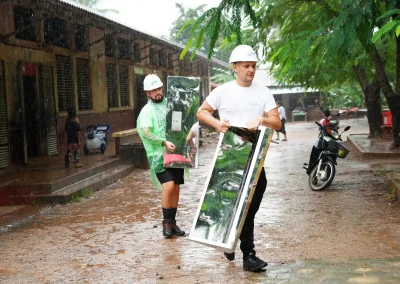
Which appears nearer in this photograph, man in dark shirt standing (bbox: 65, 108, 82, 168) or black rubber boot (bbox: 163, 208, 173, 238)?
black rubber boot (bbox: 163, 208, 173, 238)

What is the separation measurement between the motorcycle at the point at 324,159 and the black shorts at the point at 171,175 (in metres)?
3.81

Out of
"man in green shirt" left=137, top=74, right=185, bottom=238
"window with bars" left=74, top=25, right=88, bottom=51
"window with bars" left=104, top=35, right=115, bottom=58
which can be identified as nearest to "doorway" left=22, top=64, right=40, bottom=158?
"window with bars" left=74, top=25, right=88, bottom=51

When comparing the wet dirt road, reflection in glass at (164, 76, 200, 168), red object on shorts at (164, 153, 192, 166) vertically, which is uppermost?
reflection in glass at (164, 76, 200, 168)

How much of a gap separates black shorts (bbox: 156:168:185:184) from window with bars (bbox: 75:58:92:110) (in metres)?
10.1

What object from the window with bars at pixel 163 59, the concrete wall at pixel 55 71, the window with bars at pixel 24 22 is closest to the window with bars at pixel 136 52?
the concrete wall at pixel 55 71

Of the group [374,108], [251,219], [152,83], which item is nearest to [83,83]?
[374,108]

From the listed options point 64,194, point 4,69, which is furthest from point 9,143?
point 64,194

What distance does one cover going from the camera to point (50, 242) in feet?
22.8

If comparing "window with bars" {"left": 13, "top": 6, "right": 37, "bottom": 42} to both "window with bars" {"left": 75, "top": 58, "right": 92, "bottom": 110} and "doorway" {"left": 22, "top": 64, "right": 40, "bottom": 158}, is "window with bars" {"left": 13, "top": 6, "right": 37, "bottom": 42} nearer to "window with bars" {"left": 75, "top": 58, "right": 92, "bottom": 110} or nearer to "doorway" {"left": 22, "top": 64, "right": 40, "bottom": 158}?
"doorway" {"left": 22, "top": 64, "right": 40, "bottom": 158}

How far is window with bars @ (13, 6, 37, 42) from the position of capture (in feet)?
43.0

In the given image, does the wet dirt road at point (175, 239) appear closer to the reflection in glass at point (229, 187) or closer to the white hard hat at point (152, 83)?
the reflection in glass at point (229, 187)

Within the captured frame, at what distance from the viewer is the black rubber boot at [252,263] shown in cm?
521

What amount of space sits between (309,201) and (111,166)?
549 cm

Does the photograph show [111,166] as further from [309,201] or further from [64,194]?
[309,201]
